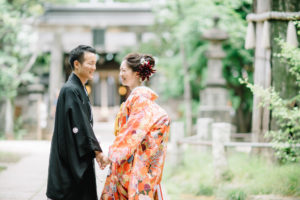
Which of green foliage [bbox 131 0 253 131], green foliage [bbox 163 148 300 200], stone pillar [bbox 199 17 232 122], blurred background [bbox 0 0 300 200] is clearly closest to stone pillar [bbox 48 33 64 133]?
blurred background [bbox 0 0 300 200]

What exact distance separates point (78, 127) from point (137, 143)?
56 cm

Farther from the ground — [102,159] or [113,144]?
[113,144]

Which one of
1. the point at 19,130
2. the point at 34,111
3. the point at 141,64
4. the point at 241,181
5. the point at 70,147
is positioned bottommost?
the point at 19,130

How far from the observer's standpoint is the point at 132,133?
3.28 meters

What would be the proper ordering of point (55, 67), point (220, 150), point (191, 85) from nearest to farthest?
point (220, 150) → point (191, 85) → point (55, 67)

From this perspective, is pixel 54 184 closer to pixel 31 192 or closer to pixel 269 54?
pixel 31 192

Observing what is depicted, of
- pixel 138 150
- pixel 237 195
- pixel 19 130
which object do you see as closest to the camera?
pixel 138 150

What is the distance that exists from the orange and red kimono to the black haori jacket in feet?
0.84

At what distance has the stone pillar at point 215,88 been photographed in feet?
41.4

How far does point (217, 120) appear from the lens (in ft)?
41.3

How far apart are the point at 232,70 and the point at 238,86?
2.94ft

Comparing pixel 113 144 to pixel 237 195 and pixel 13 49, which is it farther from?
pixel 13 49

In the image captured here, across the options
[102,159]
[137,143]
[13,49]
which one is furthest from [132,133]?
[13,49]

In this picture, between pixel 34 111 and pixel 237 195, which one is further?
pixel 34 111
